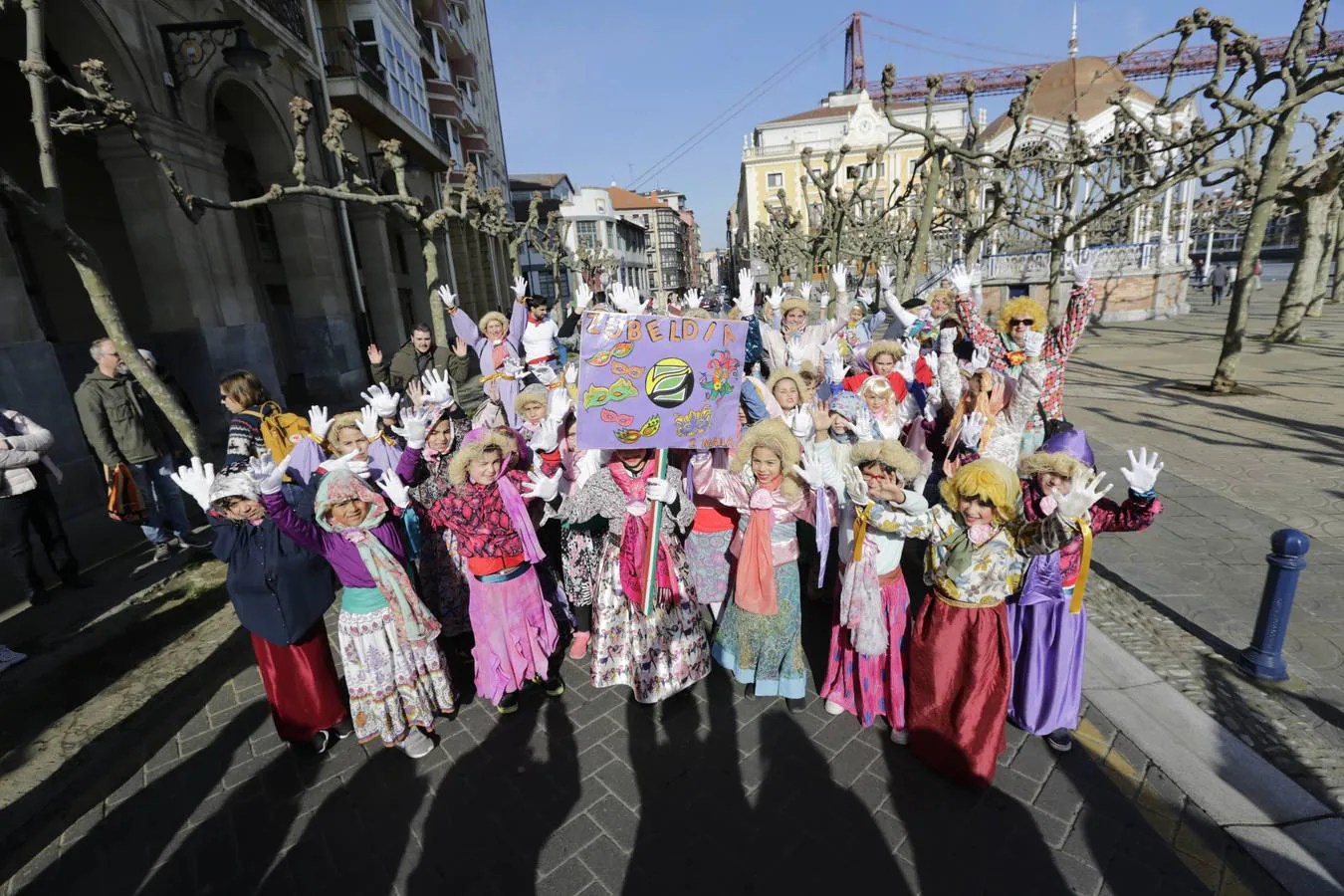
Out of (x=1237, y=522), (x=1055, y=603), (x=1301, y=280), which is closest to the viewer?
(x=1055, y=603)

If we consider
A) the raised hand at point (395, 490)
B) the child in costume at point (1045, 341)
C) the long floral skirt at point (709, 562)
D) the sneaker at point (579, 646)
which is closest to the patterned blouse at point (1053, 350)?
the child in costume at point (1045, 341)

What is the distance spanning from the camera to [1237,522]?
5609mm

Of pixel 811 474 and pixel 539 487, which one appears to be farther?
pixel 539 487

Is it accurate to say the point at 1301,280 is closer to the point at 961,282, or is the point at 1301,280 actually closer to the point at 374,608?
the point at 961,282

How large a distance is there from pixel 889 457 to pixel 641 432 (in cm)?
128

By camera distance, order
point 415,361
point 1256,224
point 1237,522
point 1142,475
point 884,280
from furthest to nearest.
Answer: point 884,280 → point 1256,224 → point 415,361 → point 1237,522 → point 1142,475

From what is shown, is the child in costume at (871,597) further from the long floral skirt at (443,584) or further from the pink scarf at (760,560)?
the long floral skirt at (443,584)

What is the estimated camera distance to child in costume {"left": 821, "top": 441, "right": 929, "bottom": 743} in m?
3.08

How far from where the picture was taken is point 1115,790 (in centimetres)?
296

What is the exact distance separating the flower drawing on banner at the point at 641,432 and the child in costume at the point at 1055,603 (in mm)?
1852

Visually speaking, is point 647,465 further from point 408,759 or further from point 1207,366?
point 1207,366

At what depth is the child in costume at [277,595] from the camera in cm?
309

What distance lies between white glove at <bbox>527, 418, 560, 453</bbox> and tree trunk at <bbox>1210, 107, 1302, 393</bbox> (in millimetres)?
10696

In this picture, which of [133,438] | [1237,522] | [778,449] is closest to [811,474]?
[778,449]
